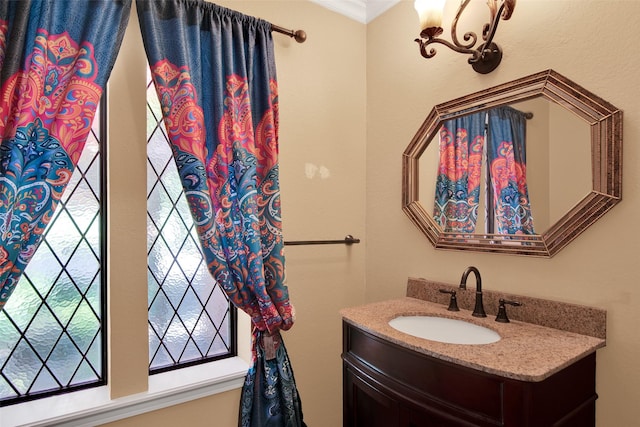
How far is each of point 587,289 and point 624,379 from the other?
0.91 feet

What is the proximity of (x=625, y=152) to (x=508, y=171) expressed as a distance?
354 mm

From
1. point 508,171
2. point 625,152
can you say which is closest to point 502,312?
point 508,171

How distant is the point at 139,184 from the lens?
134 centimetres

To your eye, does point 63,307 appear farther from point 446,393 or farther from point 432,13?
point 432,13

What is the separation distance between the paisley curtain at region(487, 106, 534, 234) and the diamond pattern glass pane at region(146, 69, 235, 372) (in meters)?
1.30

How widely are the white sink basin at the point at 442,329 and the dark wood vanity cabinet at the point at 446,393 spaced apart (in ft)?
0.64

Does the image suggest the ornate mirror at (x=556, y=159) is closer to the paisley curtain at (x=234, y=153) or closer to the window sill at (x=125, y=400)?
the paisley curtain at (x=234, y=153)

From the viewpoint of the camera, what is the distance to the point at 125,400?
1282 millimetres

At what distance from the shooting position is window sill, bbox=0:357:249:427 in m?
1.19

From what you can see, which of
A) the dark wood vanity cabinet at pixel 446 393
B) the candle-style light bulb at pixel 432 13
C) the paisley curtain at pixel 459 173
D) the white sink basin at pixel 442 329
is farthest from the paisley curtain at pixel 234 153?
the paisley curtain at pixel 459 173

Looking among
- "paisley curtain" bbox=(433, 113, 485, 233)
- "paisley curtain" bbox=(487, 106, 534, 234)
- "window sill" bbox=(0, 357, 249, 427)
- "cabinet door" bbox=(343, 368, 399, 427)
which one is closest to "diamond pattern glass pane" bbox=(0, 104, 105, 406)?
"window sill" bbox=(0, 357, 249, 427)

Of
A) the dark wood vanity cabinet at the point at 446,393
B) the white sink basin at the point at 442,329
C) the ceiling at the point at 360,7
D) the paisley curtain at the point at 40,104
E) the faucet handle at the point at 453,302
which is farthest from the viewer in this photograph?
the ceiling at the point at 360,7

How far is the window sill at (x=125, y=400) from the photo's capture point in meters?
1.19

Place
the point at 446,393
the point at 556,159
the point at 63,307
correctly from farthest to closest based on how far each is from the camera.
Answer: the point at 63,307, the point at 556,159, the point at 446,393
